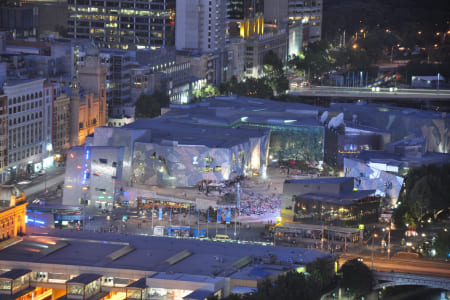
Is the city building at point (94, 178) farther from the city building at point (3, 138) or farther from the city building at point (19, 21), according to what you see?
the city building at point (19, 21)

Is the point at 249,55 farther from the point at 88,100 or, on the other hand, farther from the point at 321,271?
the point at 321,271

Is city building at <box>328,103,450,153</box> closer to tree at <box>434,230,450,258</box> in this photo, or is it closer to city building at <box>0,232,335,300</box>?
tree at <box>434,230,450,258</box>

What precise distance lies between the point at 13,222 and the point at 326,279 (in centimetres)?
1520

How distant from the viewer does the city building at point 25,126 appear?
282 ft

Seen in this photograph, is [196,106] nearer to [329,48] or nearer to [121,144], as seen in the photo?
[121,144]

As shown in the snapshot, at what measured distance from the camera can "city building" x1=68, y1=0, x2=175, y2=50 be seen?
128625 mm

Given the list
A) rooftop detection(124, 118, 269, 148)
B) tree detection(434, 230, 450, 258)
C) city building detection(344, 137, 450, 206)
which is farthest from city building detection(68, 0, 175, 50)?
tree detection(434, 230, 450, 258)

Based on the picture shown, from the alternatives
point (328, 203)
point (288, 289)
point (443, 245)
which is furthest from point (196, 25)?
point (288, 289)

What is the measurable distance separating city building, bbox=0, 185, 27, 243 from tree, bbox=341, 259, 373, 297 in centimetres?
1566

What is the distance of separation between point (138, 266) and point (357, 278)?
10276 millimetres

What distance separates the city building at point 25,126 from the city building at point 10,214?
66.1 ft

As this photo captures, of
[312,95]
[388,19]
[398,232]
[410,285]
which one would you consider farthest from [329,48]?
[410,285]

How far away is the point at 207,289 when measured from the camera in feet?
190

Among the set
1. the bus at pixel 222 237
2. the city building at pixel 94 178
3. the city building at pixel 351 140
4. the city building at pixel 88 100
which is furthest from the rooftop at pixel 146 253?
the city building at pixel 351 140
